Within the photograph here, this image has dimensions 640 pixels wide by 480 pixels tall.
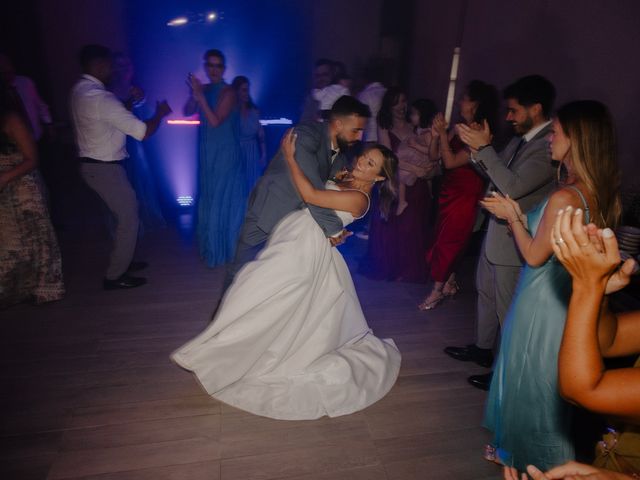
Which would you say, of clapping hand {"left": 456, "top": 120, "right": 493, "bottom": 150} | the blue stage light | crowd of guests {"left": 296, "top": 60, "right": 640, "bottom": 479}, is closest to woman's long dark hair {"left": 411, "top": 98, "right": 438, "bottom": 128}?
crowd of guests {"left": 296, "top": 60, "right": 640, "bottom": 479}

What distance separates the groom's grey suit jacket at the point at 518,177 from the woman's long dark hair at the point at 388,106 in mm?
1777

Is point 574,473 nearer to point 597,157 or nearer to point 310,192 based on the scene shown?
point 597,157

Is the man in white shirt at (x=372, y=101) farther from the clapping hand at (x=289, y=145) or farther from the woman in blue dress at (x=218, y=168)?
the clapping hand at (x=289, y=145)

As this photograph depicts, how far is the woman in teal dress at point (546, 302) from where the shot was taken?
58.2 inches

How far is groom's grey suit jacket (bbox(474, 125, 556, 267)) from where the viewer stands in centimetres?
204

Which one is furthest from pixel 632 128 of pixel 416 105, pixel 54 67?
pixel 54 67

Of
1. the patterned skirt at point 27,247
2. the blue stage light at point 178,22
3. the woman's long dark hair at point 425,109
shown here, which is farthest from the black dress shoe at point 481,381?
the blue stage light at point 178,22

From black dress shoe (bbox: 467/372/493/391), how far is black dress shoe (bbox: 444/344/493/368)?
14 centimetres

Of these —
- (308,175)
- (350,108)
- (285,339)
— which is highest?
(350,108)

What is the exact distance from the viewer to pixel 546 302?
1597 millimetres

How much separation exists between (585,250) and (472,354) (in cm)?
205

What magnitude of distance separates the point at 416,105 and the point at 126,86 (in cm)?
340

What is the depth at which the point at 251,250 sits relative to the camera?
8.12ft

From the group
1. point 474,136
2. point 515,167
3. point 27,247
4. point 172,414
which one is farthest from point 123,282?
point 515,167
